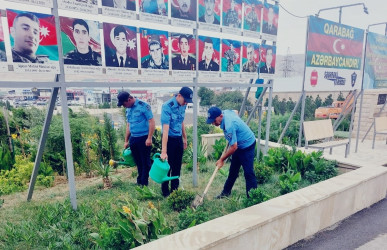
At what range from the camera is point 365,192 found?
3658 millimetres

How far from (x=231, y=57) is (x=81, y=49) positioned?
2441mm

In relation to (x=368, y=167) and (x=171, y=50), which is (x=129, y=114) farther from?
(x=368, y=167)

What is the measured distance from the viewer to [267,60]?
5.05 metres

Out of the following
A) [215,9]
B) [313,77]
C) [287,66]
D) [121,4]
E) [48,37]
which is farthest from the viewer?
[287,66]

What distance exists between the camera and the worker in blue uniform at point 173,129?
141 inches

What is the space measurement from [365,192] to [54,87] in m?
4.39

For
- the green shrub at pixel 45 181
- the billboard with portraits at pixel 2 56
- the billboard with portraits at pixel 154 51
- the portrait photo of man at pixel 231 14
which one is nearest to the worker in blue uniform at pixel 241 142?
the billboard with portraits at pixel 154 51

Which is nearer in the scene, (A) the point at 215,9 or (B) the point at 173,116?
(B) the point at 173,116

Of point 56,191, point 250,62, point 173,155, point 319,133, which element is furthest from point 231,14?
point 56,191

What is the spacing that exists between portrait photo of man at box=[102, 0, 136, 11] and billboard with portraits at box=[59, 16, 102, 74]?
27 centimetres

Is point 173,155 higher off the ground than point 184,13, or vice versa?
point 184,13

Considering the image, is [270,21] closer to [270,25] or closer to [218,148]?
[270,25]

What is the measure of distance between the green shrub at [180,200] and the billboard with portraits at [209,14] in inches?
99.0

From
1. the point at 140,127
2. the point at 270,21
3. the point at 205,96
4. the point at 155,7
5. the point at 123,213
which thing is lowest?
the point at 123,213
